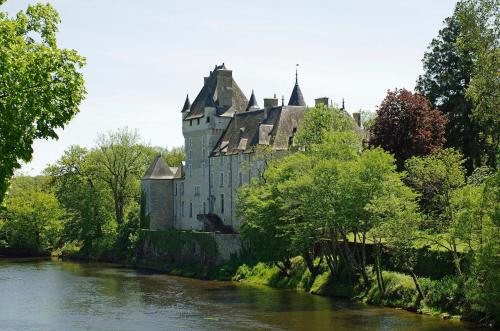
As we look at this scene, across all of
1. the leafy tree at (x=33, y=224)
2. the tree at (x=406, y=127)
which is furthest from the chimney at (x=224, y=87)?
the leafy tree at (x=33, y=224)

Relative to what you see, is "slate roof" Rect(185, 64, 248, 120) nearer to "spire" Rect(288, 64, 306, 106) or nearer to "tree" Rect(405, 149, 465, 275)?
"spire" Rect(288, 64, 306, 106)

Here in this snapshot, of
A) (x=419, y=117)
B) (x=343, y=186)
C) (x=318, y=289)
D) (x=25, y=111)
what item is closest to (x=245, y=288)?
(x=318, y=289)

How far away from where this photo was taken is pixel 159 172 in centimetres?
7300

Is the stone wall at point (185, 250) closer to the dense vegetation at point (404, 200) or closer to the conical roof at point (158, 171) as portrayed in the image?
the dense vegetation at point (404, 200)

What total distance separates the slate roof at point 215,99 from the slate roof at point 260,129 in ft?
6.66

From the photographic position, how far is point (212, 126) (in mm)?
67188

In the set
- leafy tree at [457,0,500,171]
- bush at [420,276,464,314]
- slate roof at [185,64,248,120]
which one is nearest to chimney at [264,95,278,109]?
slate roof at [185,64,248,120]

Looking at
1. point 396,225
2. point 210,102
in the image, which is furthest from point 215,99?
point 396,225

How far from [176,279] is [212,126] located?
56.3 feet

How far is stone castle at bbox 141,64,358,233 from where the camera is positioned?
59844mm

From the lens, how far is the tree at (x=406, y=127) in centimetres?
4766

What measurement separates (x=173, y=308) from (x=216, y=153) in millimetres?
27939

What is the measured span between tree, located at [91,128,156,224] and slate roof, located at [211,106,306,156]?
15.6 meters

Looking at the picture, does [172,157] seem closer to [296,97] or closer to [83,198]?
[83,198]
